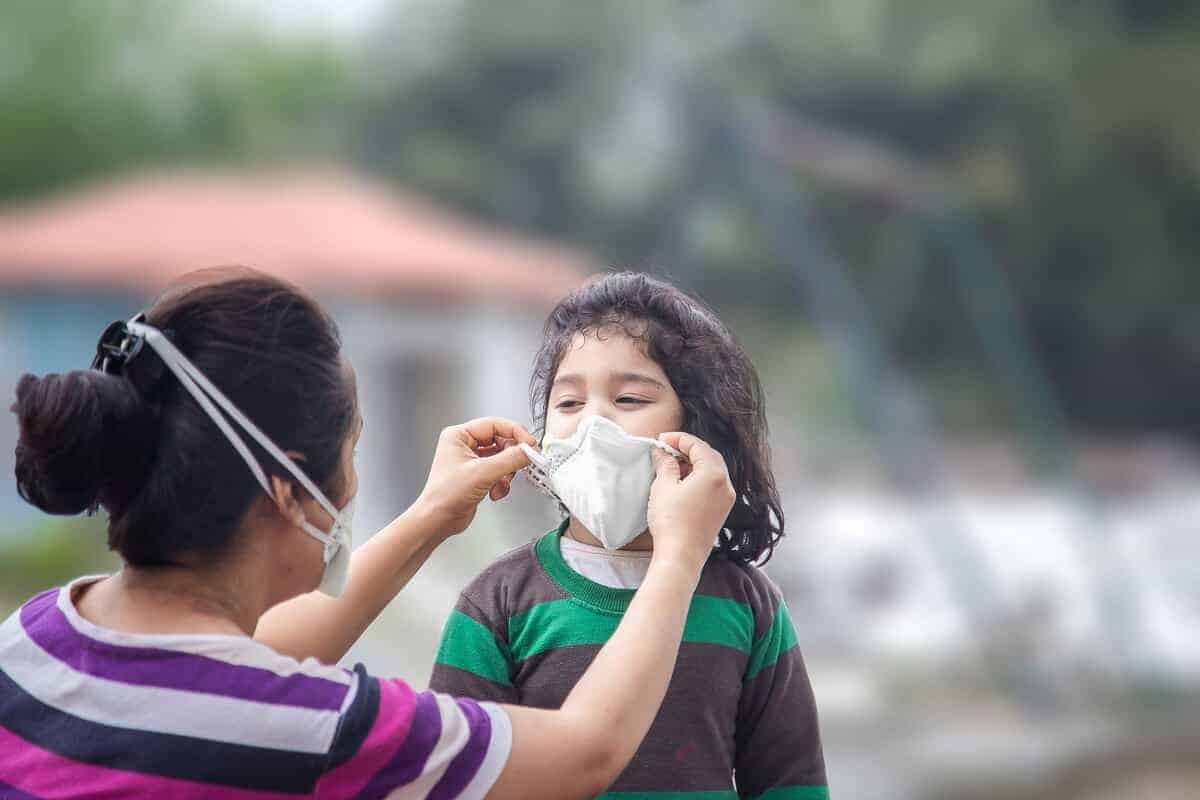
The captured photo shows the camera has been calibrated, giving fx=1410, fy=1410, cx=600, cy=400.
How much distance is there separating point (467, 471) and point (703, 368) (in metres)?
0.28

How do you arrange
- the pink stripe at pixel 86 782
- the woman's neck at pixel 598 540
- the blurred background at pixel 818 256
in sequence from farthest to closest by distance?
the blurred background at pixel 818 256, the woman's neck at pixel 598 540, the pink stripe at pixel 86 782

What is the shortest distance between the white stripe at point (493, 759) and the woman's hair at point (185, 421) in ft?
0.89

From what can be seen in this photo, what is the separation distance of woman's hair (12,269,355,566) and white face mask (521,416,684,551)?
33 cm

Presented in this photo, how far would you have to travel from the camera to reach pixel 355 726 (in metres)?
1.10

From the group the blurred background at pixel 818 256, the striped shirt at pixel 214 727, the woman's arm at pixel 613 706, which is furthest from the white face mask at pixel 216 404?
the blurred background at pixel 818 256

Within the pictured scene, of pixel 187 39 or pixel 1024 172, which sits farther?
pixel 187 39

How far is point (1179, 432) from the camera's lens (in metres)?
12.1

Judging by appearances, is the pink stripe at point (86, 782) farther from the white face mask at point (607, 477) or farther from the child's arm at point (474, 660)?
the white face mask at point (607, 477)

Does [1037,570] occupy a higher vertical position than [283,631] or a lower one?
higher

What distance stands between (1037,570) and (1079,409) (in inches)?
122

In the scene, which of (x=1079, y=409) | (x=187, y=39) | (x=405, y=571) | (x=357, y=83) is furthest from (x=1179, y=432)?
(x=405, y=571)

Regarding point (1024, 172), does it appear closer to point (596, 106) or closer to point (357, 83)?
point (596, 106)

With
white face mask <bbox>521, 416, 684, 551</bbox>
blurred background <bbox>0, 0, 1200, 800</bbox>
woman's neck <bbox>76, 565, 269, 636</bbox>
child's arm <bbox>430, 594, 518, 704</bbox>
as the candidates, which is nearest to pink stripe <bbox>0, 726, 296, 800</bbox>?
woman's neck <bbox>76, 565, 269, 636</bbox>

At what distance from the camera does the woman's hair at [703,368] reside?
1.52 meters
